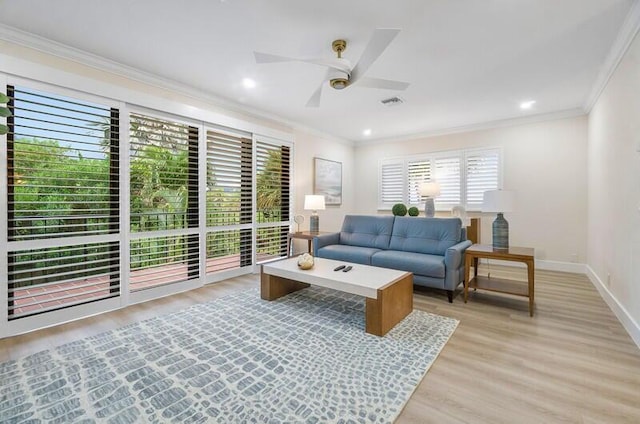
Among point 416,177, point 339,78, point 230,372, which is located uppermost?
point 339,78

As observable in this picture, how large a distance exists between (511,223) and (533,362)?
12.0 ft

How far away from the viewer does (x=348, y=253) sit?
409 cm

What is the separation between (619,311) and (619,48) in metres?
2.44

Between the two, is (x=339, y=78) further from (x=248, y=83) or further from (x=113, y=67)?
(x=113, y=67)

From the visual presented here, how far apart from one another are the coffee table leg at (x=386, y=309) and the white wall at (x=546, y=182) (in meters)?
3.39

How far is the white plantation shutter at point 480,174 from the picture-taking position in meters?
5.30

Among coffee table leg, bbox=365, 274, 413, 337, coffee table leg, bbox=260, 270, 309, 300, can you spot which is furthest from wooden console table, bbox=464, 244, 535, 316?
coffee table leg, bbox=260, 270, 309, 300

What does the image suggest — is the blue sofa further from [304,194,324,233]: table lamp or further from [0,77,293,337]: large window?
[0,77,293,337]: large window

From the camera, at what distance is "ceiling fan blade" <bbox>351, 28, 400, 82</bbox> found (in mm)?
1992

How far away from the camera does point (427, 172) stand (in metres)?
6.02

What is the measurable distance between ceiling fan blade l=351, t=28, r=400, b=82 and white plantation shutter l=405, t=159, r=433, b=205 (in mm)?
3946

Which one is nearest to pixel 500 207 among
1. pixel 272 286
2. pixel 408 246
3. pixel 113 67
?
pixel 408 246

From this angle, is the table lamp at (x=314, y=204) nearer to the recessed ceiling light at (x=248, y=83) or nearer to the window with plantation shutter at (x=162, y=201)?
the window with plantation shutter at (x=162, y=201)

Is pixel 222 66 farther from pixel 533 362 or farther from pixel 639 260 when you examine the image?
pixel 639 260
